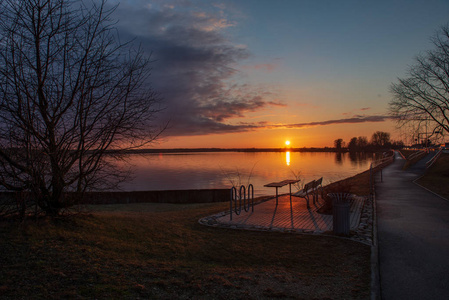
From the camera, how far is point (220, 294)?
3842 millimetres

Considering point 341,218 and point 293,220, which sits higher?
point 341,218

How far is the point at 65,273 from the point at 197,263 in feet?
6.89

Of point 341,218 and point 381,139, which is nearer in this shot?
point 341,218

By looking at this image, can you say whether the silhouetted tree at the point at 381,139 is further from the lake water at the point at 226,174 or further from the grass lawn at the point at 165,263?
the grass lawn at the point at 165,263

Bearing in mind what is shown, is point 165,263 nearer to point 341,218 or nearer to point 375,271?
point 375,271

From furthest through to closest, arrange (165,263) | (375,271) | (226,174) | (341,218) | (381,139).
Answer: (381,139) < (226,174) < (341,218) < (165,263) < (375,271)

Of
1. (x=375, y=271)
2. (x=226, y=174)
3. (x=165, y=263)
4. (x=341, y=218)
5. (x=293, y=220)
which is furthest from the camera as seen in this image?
(x=226, y=174)

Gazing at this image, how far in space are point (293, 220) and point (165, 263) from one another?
16.4 ft

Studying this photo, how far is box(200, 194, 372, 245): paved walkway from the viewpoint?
7.64 metres

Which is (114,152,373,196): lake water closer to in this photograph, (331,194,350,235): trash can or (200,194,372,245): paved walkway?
(200,194,372,245): paved walkway

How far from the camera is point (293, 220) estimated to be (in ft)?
29.1

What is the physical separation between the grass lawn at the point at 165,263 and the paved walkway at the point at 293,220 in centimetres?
81

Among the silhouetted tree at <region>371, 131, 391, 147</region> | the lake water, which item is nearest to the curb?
the lake water

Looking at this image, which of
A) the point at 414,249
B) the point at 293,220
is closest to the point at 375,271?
the point at 414,249
